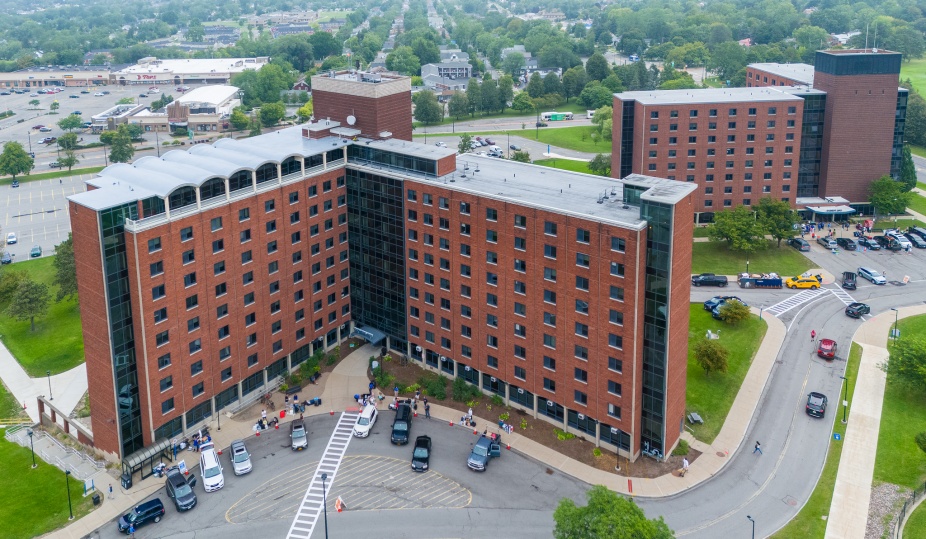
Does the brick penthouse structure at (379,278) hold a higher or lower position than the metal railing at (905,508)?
higher

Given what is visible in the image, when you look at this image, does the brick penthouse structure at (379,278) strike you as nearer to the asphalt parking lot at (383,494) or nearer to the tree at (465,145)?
the asphalt parking lot at (383,494)

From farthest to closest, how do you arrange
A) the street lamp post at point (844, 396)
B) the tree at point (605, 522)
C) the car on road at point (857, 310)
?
the car on road at point (857, 310), the street lamp post at point (844, 396), the tree at point (605, 522)

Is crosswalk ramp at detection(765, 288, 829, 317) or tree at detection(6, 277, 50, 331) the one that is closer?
tree at detection(6, 277, 50, 331)

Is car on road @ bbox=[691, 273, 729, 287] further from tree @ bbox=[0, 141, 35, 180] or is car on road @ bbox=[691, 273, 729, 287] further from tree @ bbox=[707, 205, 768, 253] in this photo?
tree @ bbox=[0, 141, 35, 180]

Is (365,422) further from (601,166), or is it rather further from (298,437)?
(601,166)

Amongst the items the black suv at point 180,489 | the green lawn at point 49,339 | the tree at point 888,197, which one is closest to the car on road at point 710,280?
the tree at point 888,197

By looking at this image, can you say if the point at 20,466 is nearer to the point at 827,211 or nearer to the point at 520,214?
the point at 520,214

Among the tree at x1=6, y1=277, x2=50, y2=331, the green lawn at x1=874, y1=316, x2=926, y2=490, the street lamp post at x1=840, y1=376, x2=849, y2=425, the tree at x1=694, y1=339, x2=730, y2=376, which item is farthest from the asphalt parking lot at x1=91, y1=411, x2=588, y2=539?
the tree at x1=6, y1=277, x2=50, y2=331
